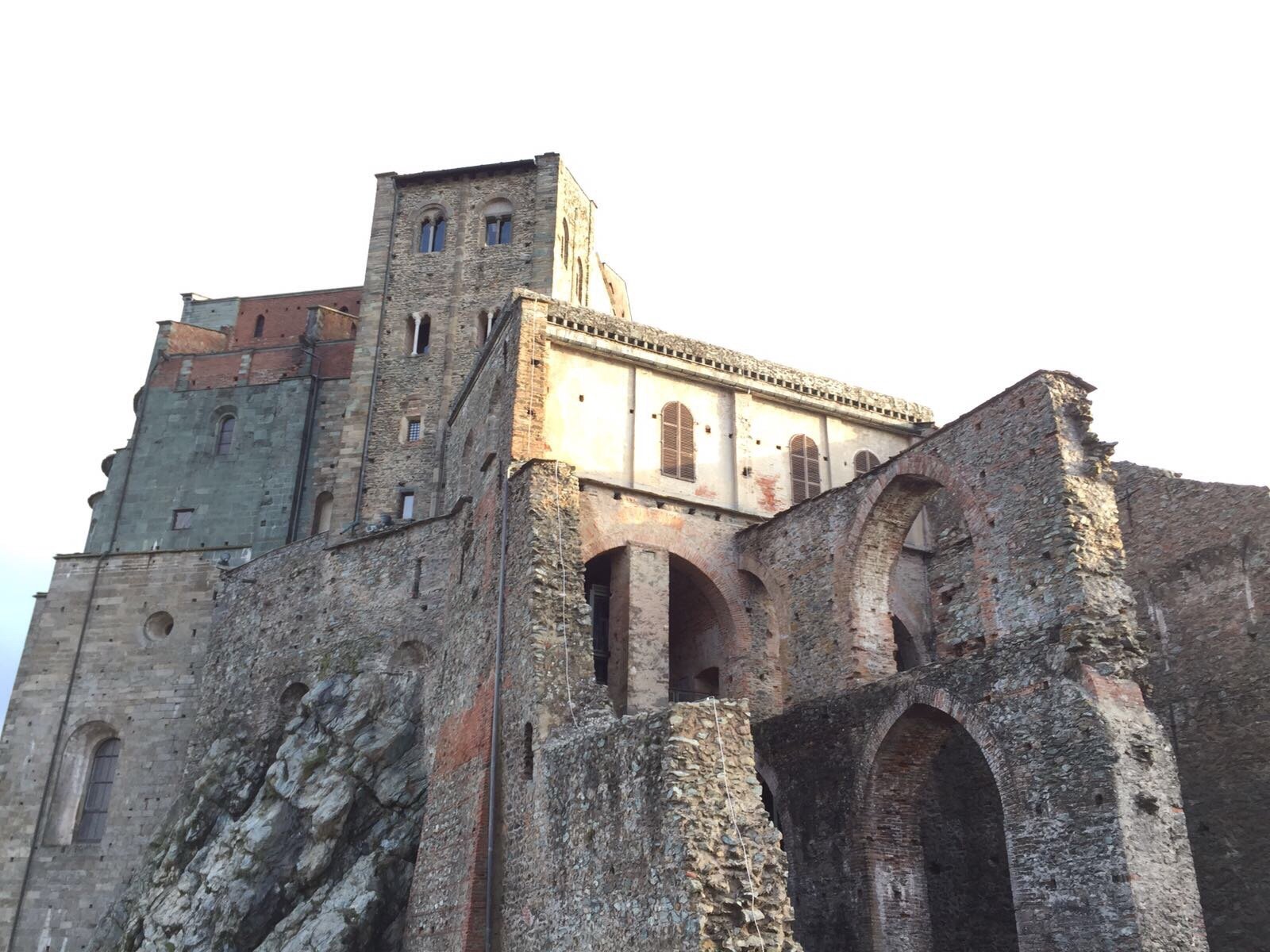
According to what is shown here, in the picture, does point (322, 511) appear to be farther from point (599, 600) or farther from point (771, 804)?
point (771, 804)

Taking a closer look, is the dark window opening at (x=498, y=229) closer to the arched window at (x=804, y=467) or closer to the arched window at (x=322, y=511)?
the arched window at (x=322, y=511)

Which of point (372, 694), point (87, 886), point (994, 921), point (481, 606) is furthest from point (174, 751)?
point (994, 921)

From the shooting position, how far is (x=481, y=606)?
Answer: 730 inches

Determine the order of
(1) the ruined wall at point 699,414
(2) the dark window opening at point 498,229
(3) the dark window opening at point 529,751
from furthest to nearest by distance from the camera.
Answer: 1. (2) the dark window opening at point 498,229
2. (1) the ruined wall at point 699,414
3. (3) the dark window opening at point 529,751

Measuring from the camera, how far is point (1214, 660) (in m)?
20.2

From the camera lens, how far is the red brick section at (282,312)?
37.6m

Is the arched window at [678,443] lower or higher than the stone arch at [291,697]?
higher

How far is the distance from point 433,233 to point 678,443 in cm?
1282

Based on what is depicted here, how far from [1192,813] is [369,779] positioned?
1392 cm

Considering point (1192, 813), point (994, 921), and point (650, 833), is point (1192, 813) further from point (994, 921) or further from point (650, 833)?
point (650, 833)

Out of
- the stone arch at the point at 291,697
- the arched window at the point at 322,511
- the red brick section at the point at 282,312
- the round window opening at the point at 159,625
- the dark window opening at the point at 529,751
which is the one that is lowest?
the dark window opening at the point at 529,751

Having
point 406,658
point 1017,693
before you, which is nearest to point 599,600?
point 406,658

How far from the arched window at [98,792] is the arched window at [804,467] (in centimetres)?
1722

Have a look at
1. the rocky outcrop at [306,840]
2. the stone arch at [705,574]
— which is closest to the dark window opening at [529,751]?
the rocky outcrop at [306,840]
